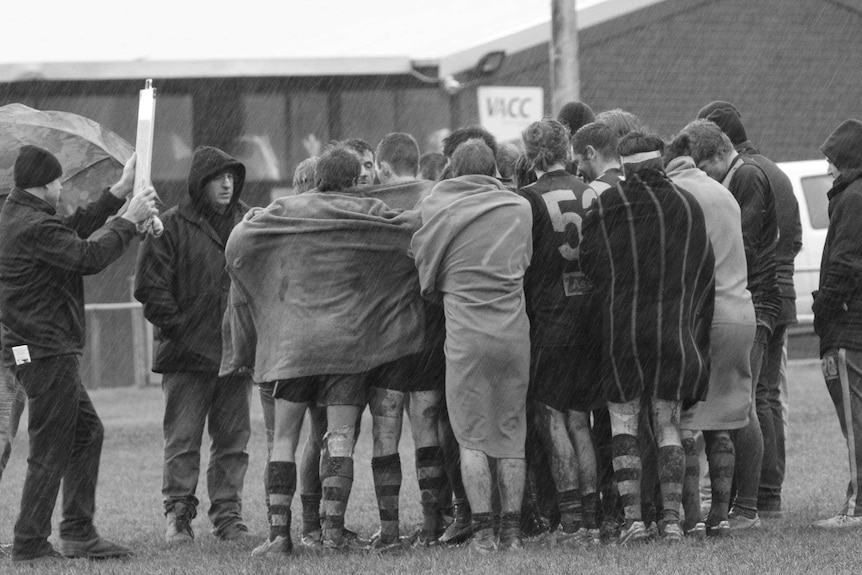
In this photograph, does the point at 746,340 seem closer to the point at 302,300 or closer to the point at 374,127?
the point at 302,300

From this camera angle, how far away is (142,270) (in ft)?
27.5

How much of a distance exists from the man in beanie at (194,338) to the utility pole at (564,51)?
507 centimetres

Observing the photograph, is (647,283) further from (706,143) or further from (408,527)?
(408,527)

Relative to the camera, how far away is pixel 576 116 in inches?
325

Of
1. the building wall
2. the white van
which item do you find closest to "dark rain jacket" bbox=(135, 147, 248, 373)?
the white van

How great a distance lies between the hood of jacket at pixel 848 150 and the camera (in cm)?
784

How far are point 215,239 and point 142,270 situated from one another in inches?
18.7

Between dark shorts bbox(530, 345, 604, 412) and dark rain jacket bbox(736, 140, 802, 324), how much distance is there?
1605 mm

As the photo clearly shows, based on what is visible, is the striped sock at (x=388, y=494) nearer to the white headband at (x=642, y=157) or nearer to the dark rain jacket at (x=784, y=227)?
the white headband at (x=642, y=157)

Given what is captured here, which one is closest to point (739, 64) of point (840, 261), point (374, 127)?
point (374, 127)

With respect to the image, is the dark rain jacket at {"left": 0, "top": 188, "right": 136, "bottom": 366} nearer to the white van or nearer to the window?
the white van

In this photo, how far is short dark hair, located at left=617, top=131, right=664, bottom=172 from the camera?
7105 millimetres

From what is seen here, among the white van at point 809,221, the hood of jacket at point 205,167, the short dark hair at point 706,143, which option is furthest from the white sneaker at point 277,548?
the white van at point 809,221

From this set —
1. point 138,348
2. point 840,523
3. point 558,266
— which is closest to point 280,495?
point 558,266
